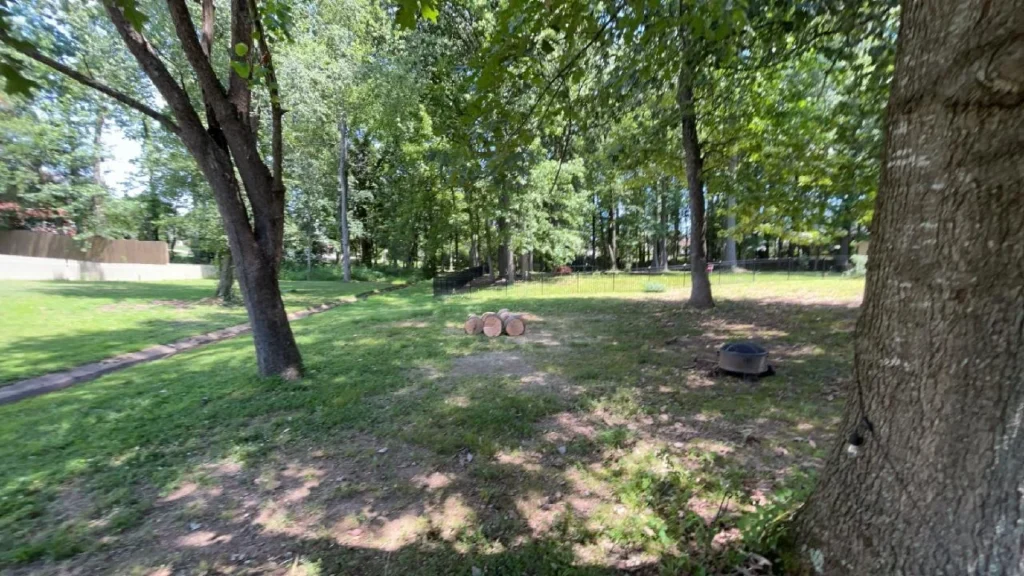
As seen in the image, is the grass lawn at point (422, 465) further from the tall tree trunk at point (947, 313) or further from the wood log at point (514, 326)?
the wood log at point (514, 326)

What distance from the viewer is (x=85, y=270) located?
22469 mm

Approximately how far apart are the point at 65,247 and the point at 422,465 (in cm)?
2895

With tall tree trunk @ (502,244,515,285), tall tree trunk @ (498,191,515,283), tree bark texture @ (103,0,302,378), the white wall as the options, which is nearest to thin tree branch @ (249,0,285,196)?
tree bark texture @ (103,0,302,378)

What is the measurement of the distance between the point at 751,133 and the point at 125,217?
2832cm

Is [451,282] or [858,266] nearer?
[858,266]

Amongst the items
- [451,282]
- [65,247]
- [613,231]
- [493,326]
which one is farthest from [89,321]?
[613,231]

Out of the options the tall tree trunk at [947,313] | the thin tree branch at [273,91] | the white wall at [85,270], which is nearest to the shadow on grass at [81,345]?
the thin tree branch at [273,91]

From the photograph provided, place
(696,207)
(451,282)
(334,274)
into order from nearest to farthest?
(696,207), (451,282), (334,274)

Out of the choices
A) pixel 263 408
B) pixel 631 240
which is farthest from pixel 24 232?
pixel 631 240

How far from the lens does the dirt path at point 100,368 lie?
5.94 m

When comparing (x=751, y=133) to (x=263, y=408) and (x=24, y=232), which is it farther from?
(x=24, y=232)

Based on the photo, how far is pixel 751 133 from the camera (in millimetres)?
9359

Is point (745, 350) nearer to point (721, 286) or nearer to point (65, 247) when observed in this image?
point (721, 286)

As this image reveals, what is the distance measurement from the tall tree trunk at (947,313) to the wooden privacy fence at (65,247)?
100ft
